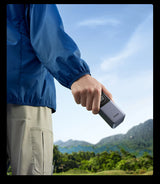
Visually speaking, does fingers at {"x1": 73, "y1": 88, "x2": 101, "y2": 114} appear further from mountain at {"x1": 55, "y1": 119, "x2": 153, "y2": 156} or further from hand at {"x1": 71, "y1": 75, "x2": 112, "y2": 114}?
mountain at {"x1": 55, "y1": 119, "x2": 153, "y2": 156}

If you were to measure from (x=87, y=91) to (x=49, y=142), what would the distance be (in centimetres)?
30

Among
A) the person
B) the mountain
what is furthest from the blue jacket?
the mountain

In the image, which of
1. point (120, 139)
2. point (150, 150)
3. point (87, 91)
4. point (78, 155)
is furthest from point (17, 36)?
point (120, 139)

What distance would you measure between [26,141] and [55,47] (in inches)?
13.4

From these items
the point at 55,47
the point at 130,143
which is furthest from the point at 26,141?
the point at 130,143

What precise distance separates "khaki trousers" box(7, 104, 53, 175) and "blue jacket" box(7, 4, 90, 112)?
39mm

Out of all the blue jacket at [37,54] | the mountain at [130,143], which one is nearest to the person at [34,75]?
the blue jacket at [37,54]

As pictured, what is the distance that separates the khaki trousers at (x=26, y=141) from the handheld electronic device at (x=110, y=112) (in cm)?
23

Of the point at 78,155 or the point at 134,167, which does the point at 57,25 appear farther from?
the point at 78,155

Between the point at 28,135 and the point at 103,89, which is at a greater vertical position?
the point at 103,89

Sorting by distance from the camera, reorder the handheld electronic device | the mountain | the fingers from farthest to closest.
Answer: the mountain < the handheld electronic device < the fingers

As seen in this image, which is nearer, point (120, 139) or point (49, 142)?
point (49, 142)

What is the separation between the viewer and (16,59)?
0.77 m

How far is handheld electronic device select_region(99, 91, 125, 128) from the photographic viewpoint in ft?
2.50
